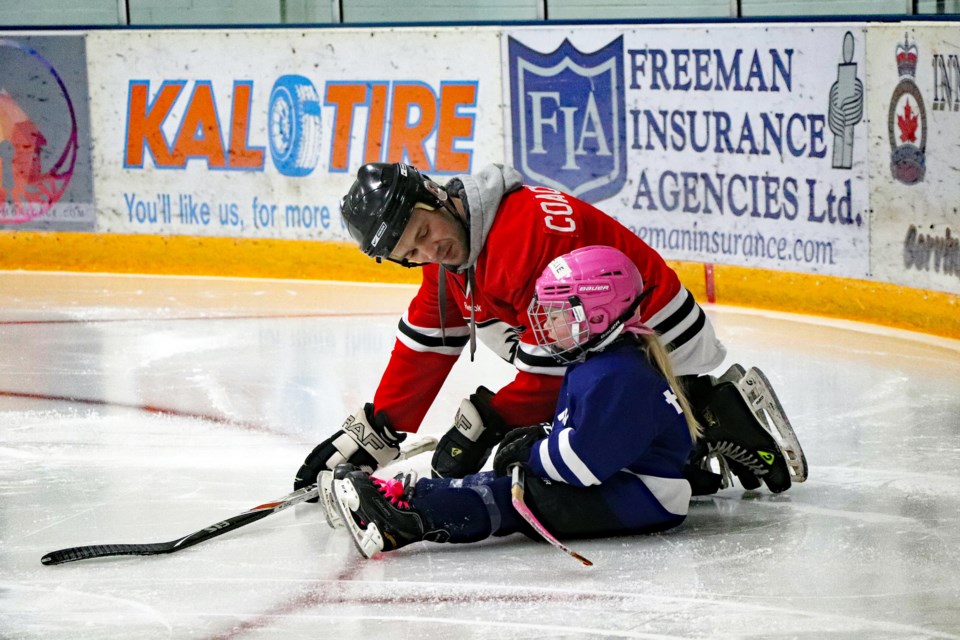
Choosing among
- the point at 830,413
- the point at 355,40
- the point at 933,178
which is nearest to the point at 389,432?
the point at 830,413

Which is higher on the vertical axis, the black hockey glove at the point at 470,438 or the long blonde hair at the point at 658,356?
the long blonde hair at the point at 658,356

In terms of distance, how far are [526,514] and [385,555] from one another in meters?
0.35

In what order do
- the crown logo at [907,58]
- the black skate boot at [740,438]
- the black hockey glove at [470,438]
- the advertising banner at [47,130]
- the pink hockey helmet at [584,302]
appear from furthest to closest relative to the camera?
the advertising banner at [47,130] < the crown logo at [907,58] < the black skate boot at [740,438] < the black hockey glove at [470,438] < the pink hockey helmet at [584,302]

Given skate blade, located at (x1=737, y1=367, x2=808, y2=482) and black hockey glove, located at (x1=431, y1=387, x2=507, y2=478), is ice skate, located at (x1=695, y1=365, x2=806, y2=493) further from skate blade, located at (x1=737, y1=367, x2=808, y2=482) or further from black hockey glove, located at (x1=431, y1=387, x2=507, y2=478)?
black hockey glove, located at (x1=431, y1=387, x2=507, y2=478)

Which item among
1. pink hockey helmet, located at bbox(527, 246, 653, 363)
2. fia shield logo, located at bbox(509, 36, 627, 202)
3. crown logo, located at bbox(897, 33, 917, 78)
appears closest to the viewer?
pink hockey helmet, located at bbox(527, 246, 653, 363)

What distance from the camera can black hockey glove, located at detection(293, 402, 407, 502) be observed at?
3.69 metres

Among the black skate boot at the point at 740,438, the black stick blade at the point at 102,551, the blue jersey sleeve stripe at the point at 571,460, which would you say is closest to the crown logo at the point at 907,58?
the black skate boot at the point at 740,438

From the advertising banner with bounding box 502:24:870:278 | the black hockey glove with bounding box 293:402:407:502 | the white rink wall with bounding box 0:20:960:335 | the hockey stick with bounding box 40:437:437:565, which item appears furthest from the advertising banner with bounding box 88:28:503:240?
the hockey stick with bounding box 40:437:437:565

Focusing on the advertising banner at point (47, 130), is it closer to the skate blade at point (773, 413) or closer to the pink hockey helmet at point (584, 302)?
the skate blade at point (773, 413)

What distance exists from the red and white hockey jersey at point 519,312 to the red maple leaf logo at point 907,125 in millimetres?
2347

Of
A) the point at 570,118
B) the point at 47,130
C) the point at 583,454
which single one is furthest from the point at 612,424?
the point at 47,130

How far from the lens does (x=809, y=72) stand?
6074 millimetres

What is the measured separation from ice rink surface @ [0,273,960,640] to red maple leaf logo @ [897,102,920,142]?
2.56ft

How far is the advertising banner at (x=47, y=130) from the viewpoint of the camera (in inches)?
315
